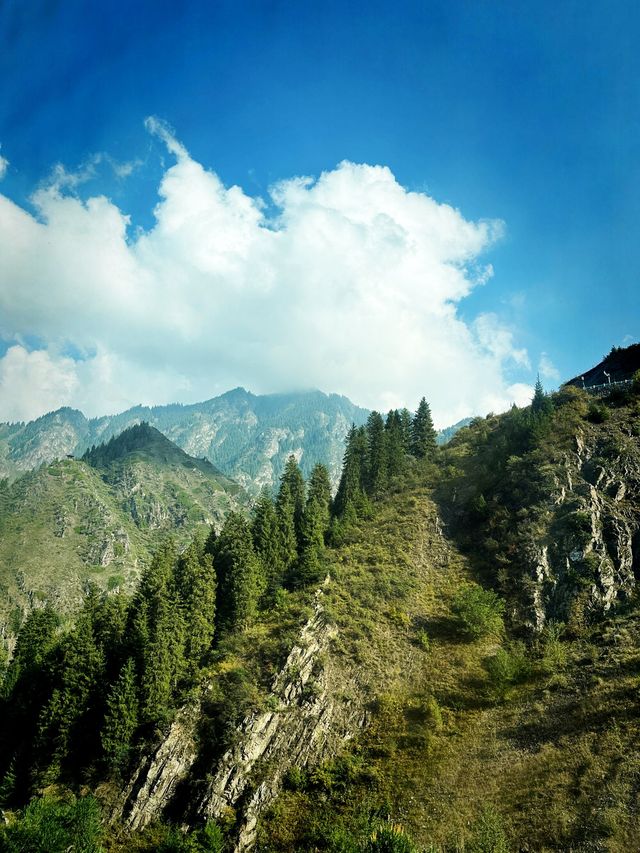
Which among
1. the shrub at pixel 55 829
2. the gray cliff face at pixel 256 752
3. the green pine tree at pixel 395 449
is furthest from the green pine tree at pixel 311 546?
the shrub at pixel 55 829

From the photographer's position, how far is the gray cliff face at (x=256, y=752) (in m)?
37.4

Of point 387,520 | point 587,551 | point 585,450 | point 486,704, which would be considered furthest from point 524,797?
point 585,450

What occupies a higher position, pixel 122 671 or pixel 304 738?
pixel 122 671

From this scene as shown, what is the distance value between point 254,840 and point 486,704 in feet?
76.3

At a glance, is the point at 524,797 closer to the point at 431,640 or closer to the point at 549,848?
the point at 549,848

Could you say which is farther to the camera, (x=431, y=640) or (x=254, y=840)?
(x=431, y=640)

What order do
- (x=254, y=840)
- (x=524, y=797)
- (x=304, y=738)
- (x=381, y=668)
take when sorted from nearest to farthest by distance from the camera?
(x=524, y=797)
(x=254, y=840)
(x=304, y=738)
(x=381, y=668)

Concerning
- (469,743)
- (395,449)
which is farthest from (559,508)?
(469,743)

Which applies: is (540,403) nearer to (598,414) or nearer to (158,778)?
(598,414)

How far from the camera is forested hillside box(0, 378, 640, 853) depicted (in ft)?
110

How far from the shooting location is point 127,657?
48188mm

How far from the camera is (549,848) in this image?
92.6 ft

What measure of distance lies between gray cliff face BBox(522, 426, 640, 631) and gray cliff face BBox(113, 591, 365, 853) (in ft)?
85.2

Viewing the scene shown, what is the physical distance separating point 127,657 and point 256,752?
56.9ft
